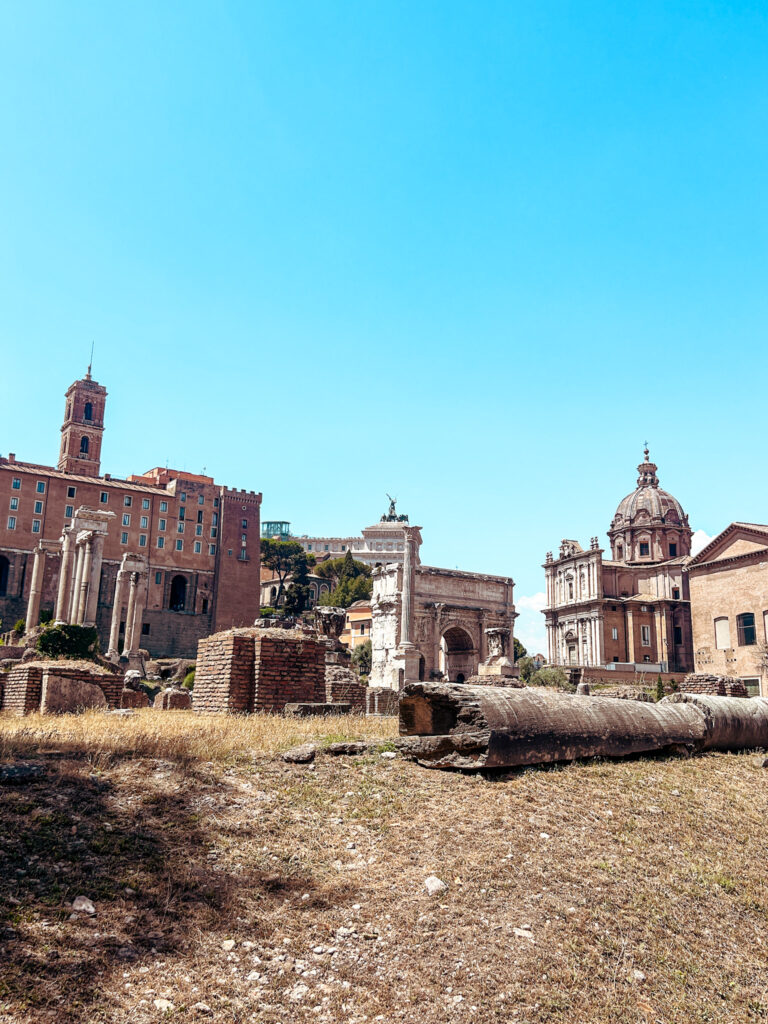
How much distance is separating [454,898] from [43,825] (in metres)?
2.72

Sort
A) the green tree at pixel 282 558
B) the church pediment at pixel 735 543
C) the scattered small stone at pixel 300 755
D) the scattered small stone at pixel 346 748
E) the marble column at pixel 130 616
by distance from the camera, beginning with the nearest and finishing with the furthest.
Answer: the scattered small stone at pixel 300 755, the scattered small stone at pixel 346 748, the church pediment at pixel 735 543, the marble column at pixel 130 616, the green tree at pixel 282 558

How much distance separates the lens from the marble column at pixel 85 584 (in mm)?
39875

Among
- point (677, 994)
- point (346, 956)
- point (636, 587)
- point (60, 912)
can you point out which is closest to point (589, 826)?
point (677, 994)

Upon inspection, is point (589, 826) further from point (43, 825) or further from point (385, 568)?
point (385, 568)

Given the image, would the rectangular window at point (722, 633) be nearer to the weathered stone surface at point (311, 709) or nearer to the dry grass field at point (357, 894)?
the weathered stone surface at point (311, 709)

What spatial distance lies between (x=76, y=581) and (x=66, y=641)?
6754 mm

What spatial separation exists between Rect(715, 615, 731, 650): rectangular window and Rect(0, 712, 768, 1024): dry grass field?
40839 millimetres

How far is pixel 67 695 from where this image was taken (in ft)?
40.2

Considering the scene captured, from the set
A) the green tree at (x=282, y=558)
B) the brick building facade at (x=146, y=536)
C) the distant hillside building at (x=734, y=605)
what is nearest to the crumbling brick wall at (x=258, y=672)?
the distant hillside building at (x=734, y=605)

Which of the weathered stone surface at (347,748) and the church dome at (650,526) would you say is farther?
the church dome at (650,526)

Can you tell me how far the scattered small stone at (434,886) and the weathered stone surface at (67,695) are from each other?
27.2 feet

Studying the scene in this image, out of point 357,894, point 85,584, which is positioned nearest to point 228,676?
point 357,894

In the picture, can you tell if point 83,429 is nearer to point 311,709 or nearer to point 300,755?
point 311,709

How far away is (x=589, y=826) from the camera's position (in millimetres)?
6402
